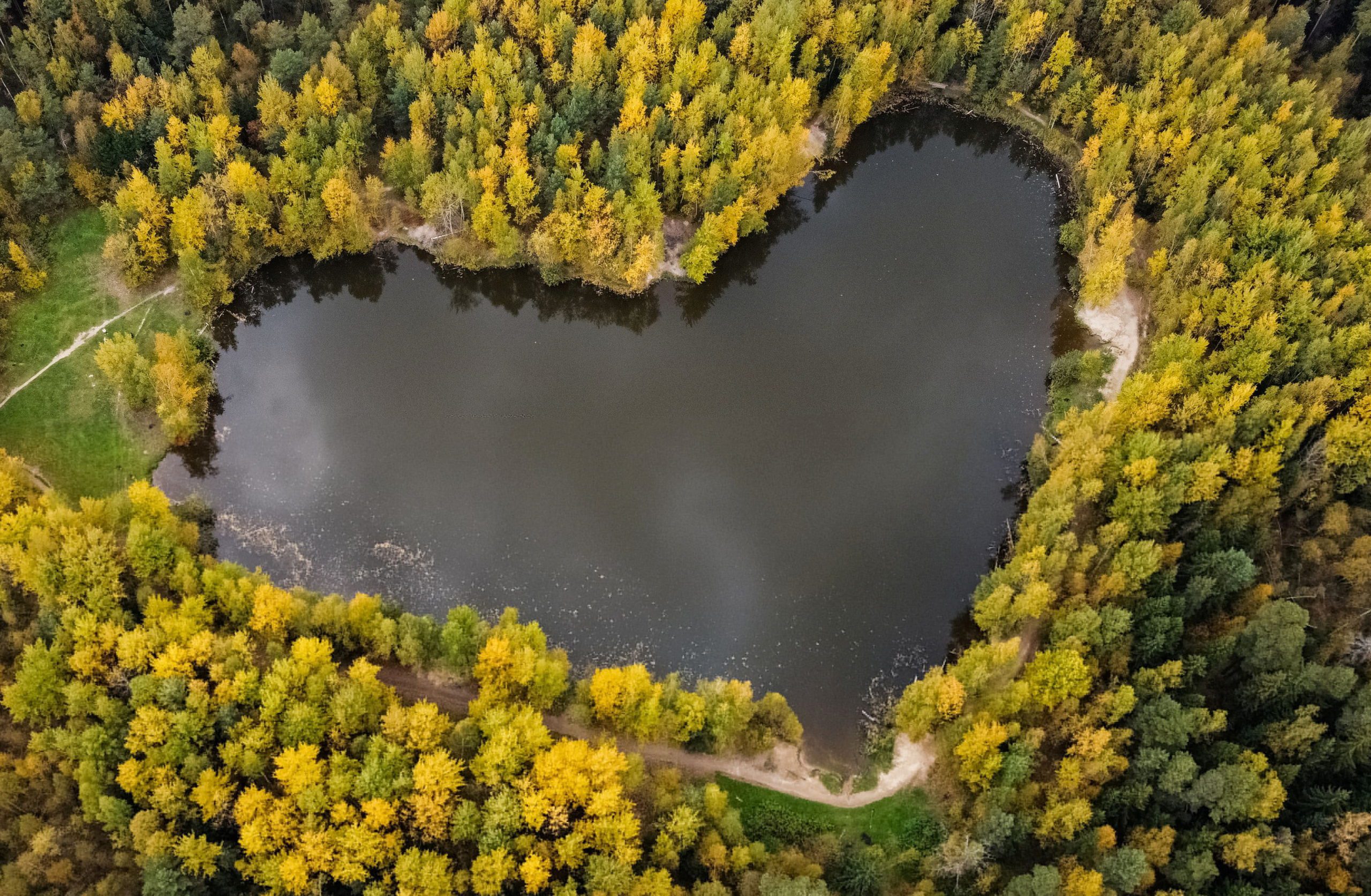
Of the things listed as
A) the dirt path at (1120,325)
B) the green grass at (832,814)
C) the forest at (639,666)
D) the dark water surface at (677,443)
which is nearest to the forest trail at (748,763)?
the green grass at (832,814)

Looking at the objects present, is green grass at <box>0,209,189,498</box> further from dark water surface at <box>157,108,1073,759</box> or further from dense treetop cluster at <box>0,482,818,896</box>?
dense treetop cluster at <box>0,482,818,896</box>

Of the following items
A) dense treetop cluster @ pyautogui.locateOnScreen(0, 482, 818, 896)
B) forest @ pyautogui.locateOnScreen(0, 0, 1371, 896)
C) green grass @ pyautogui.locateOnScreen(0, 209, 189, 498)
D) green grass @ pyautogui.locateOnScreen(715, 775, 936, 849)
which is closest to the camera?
dense treetop cluster @ pyautogui.locateOnScreen(0, 482, 818, 896)

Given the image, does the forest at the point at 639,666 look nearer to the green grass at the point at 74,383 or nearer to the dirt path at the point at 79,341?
the dirt path at the point at 79,341

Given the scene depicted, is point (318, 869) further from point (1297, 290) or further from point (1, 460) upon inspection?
point (1297, 290)

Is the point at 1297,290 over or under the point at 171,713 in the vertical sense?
over

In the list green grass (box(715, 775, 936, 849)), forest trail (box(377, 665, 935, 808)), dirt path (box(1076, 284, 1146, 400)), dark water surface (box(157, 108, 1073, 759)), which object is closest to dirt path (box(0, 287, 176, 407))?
dark water surface (box(157, 108, 1073, 759))

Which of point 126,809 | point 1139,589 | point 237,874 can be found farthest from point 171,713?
point 1139,589
